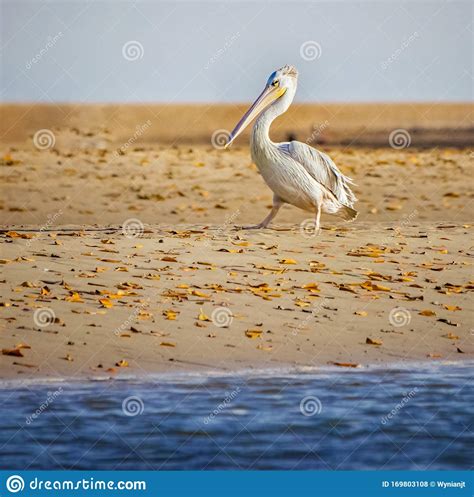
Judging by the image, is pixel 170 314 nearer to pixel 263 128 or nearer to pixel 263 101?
pixel 263 128

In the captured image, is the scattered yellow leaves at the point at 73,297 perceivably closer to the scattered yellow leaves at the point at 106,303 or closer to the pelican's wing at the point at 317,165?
the scattered yellow leaves at the point at 106,303

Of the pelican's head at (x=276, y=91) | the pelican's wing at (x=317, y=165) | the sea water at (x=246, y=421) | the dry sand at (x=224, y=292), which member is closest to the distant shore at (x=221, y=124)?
the pelican's head at (x=276, y=91)

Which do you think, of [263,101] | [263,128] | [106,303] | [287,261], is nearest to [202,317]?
[106,303]

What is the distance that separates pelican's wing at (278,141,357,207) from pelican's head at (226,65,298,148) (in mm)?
625

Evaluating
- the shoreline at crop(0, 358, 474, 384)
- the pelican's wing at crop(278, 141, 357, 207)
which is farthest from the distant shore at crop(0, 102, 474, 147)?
the shoreline at crop(0, 358, 474, 384)

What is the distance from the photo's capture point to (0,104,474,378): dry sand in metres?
10.1

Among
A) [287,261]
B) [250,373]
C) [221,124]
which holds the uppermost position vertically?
[221,124]

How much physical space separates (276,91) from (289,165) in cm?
112

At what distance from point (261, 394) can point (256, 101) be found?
582cm

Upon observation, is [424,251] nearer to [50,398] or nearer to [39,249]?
[39,249]

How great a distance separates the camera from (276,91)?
47.5 ft

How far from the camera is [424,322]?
1120 cm

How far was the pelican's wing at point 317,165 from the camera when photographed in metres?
13.9

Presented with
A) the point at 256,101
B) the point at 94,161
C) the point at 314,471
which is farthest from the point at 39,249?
the point at 94,161
